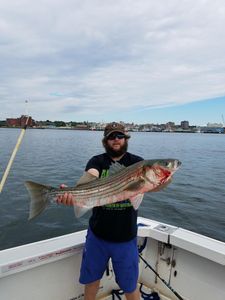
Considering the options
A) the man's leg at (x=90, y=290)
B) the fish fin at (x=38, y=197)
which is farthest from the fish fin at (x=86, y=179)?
the man's leg at (x=90, y=290)

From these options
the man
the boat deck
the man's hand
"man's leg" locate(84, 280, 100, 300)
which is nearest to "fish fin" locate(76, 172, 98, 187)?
the man

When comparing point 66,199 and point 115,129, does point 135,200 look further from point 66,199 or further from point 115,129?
point 115,129

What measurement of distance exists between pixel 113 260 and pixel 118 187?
1.04 meters

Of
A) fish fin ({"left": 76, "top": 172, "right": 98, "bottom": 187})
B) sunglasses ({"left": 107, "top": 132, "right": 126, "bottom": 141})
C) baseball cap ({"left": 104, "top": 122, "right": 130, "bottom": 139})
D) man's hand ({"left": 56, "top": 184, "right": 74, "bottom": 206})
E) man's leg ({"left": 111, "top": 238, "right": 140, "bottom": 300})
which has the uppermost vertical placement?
baseball cap ({"left": 104, "top": 122, "right": 130, "bottom": 139})

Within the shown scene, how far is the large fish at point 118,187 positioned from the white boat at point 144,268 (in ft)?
2.36

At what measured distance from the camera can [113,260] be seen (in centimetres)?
391

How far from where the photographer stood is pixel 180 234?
15.4ft

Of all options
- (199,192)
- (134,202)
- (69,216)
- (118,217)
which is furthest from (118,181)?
(199,192)

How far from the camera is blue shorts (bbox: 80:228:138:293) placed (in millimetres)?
3857

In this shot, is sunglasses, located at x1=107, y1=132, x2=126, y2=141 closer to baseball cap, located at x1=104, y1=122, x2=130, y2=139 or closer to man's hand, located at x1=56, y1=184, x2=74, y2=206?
baseball cap, located at x1=104, y1=122, x2=130, y2=139

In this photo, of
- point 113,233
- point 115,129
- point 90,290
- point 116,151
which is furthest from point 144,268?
point 115,129

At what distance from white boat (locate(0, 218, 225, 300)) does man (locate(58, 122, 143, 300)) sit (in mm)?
505

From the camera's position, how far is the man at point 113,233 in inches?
152

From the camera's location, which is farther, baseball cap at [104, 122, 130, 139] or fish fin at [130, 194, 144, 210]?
baseball cap at [104, 122, 130, 139]
